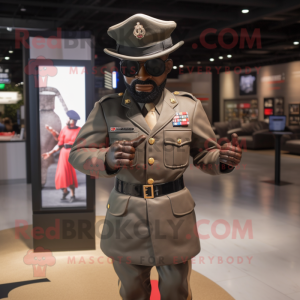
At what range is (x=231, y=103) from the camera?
1794cm

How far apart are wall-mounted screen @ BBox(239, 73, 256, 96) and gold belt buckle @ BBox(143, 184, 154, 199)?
15.4m

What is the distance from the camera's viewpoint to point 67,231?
365 cm

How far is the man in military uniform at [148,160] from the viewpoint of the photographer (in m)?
1.72

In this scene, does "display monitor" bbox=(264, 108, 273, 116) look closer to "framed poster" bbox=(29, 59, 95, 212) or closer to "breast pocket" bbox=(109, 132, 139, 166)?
"framed poster" bbox=(29, 59, 95, 212)

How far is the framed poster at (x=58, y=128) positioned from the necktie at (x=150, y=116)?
172 cm

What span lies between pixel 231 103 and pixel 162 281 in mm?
16800

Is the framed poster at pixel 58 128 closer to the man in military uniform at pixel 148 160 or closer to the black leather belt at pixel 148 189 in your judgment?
the man in military uniform at pixel 148 160

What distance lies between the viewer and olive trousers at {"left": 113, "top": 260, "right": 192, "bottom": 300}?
1822 millimetres

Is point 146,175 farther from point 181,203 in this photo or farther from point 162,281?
point 162,281

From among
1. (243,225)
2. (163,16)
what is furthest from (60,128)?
(163,16)

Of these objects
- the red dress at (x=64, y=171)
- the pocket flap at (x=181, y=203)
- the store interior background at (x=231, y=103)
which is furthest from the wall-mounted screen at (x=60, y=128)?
the pocket flap at (x=181, y=203)

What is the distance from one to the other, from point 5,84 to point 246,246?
7.74 meters

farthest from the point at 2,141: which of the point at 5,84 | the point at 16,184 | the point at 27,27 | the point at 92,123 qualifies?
the point at 92,123

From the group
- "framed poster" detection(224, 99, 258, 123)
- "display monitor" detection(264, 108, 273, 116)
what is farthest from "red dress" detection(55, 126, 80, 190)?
"framed poster" detection(224, 99, 258, 123)
